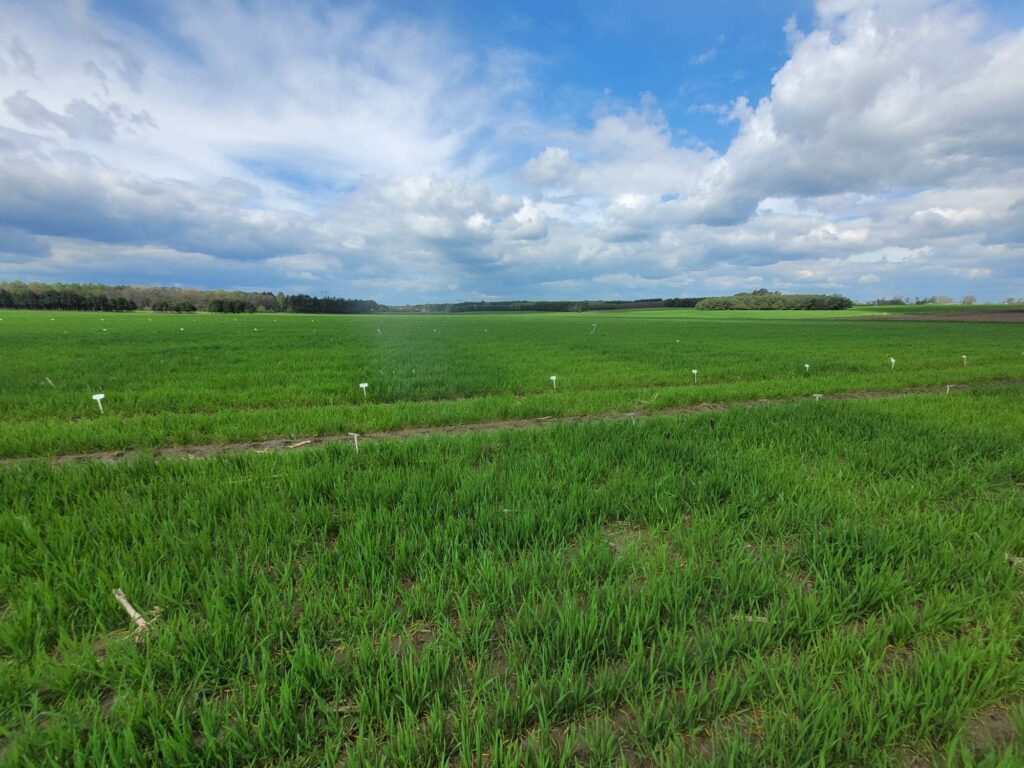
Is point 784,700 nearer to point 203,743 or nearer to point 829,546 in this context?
point 829,546

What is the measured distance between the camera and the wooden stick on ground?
2100mm

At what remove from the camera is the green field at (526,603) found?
1.61 m

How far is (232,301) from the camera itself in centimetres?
10125

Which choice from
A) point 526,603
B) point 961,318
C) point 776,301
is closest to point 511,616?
point 526,603

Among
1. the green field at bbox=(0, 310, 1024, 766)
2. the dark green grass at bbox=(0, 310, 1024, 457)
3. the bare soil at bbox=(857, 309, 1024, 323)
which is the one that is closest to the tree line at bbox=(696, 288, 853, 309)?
the bare soil at bbox=(857, 309, 1024, 323)

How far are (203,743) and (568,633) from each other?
1.52m

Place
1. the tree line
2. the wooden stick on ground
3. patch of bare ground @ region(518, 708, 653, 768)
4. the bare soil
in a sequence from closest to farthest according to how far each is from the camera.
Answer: patch of bare ground @ region(518, 708, 653, 768) < the wooden stick on ground < the bare soil < the tree line

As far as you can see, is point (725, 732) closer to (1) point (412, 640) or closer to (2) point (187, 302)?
(1) point (412, 640)

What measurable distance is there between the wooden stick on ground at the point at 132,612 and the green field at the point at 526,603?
5 cm

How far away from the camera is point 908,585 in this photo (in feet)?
7.98

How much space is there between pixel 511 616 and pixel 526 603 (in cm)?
Answer: 14

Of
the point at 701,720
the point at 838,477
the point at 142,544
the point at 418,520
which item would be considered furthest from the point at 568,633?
the point at 838,477

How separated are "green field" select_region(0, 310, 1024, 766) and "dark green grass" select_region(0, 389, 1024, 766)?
0.01 metres

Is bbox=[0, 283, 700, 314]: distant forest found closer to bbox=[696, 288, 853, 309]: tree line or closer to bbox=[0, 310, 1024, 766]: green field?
bbox=[696, 288, 853, 309]: tree line
